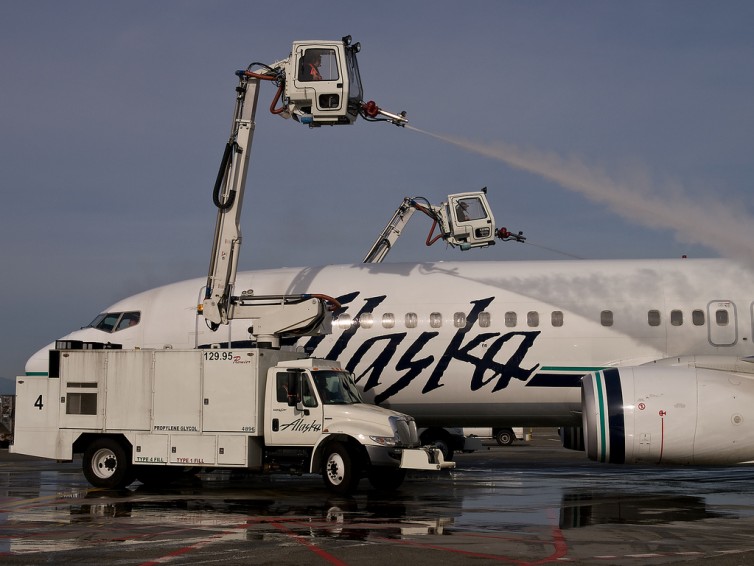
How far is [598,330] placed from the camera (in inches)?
949

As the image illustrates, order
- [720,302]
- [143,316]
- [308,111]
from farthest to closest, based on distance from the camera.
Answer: [143,316] → [720,302] → [308,111]

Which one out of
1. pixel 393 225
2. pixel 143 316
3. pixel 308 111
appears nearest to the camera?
pixel 308 111

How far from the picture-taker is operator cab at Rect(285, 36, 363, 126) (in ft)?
69.8

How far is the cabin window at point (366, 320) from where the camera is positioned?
2506 cm

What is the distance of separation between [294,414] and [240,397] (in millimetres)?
1276

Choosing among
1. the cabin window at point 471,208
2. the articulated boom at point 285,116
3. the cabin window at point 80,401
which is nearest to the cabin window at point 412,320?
the articulated boom at point 285,116

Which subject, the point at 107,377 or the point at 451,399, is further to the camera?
the point at 451,399

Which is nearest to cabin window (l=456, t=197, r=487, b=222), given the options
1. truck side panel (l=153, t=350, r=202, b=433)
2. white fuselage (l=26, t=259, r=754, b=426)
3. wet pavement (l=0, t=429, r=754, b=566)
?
white fuselage (l=26, t=259, r=754, b=426)

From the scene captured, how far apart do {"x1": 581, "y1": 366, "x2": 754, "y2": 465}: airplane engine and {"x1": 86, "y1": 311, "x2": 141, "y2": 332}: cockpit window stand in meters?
13.5

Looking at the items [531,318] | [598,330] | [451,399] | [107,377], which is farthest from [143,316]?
[598,330]

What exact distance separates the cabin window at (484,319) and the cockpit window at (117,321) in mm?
9454

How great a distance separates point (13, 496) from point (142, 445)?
9.36 feet

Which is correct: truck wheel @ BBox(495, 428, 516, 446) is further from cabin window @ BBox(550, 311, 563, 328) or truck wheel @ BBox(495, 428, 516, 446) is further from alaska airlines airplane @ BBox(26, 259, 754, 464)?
cabin window @ BBox(550, 311, 563, 328)

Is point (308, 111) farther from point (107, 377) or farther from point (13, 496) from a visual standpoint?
point (13, 496)
